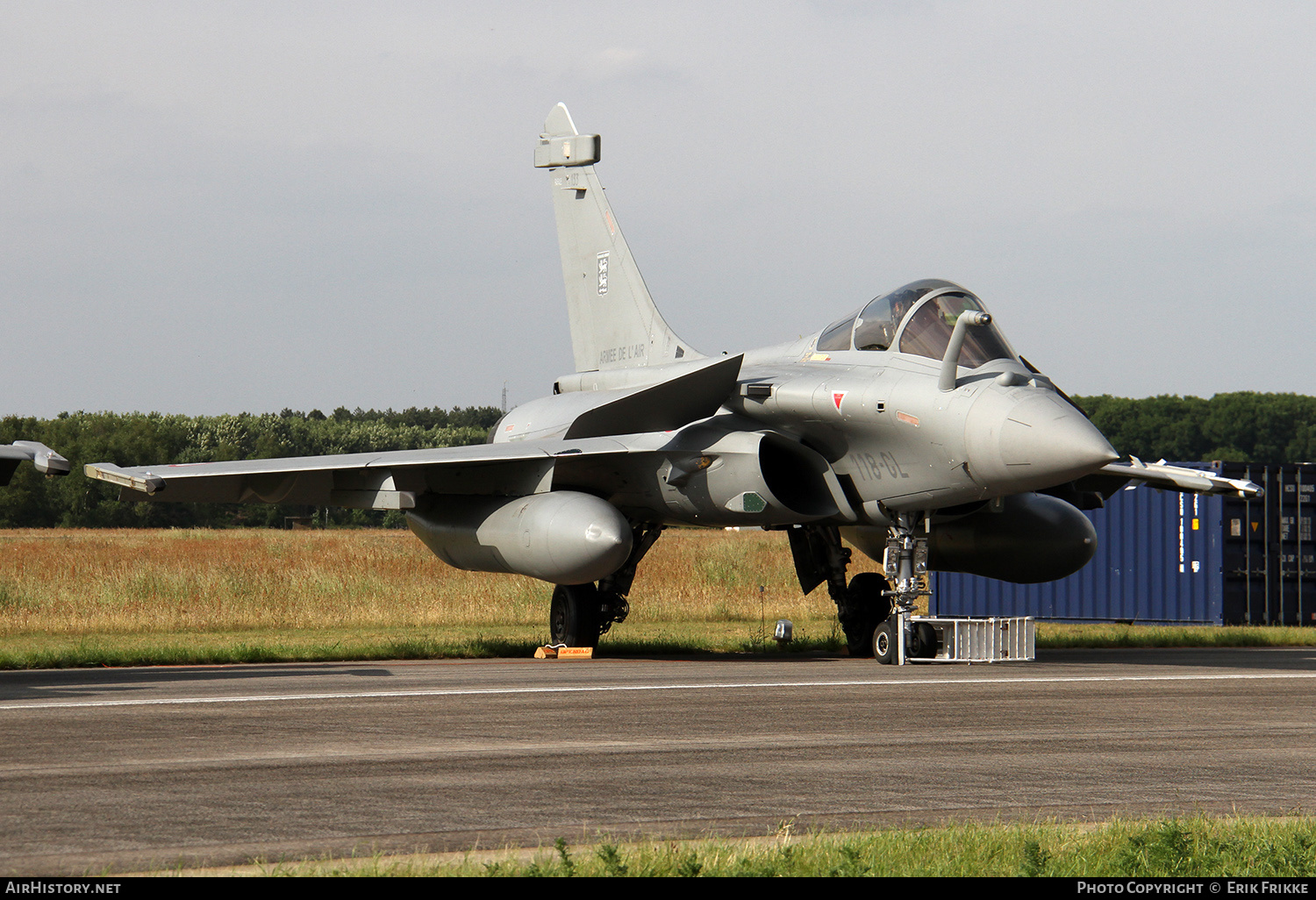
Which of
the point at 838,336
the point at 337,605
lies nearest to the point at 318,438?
the point at 337,605

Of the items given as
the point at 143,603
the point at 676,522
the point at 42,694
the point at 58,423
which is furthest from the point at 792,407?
the point at 58,423

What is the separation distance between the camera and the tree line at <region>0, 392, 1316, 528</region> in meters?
69.8

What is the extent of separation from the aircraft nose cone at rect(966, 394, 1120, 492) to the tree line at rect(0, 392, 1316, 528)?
59845mm

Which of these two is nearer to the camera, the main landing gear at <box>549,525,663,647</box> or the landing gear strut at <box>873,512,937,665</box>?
the landing gear strut at <box>873,512,937,665</box>

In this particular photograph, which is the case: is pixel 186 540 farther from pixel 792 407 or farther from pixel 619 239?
pixel 792 407

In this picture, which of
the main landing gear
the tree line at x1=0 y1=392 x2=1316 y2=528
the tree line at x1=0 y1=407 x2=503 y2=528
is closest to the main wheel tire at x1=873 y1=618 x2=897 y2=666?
the main landing gear

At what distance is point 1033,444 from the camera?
39.7 ft

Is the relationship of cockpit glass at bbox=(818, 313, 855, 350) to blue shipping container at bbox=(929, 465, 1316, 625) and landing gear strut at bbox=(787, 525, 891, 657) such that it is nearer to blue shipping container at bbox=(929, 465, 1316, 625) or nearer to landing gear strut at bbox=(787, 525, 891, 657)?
landing gear strut at bbox=(787, 525, 891, 657)

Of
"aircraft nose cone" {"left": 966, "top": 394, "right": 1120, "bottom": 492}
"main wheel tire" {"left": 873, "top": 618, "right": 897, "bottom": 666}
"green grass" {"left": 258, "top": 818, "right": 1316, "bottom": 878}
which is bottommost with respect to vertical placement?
"main wheel tire" {"left": 873, "top": 618, "right": 897, "bottom": 666}

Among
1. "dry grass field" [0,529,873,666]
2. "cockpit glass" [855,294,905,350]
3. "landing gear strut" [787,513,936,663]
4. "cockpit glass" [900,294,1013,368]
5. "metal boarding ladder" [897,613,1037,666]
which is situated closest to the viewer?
"cockpit glass" [900,294,1013,368]

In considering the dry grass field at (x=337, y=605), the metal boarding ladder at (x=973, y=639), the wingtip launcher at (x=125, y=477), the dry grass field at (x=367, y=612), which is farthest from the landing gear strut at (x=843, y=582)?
the wingtip launcher at (x=125, y=477)

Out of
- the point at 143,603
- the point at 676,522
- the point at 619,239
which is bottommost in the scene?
the point at 143,603

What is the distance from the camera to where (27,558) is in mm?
31797

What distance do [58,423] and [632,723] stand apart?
265ft
